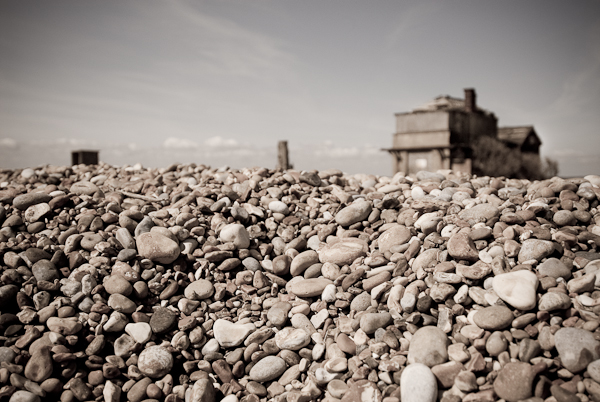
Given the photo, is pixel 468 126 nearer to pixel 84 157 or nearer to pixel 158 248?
pixel 84 157

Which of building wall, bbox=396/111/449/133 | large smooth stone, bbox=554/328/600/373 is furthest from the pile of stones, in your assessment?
building wall, bbox=396/111/449/133

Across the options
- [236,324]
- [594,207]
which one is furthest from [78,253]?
[594,207]

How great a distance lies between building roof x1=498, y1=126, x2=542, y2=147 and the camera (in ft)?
65.7

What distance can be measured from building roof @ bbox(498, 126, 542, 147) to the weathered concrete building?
0.30m

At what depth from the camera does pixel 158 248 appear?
10.6ft

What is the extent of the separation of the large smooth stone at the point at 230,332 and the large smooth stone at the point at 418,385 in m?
1.22

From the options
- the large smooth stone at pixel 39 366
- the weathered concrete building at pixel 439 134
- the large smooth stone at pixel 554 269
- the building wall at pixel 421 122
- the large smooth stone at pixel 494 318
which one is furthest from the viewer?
the building wall at pixel 421 122

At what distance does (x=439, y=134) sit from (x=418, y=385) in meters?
16.9

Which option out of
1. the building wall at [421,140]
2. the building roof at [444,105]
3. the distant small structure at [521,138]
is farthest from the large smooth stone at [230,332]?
the distant small structure at [521,138]

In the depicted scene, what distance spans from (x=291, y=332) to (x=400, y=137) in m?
17.1

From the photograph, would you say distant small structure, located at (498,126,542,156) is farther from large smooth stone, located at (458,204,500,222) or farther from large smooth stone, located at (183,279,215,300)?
large smooth stone, located at (183,279,215,300)

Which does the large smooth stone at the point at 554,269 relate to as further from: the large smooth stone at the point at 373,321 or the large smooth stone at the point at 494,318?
the large smooth stone at the point at 373,321

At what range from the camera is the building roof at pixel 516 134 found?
2002 cm

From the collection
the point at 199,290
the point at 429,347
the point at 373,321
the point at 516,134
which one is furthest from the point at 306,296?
the point at 516,134
